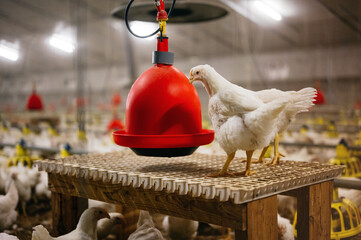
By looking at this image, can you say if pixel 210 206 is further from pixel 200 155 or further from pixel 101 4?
pixel 101 4

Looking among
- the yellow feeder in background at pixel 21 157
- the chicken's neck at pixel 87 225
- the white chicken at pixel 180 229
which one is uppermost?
the yellow feeder in background at pixel 21 157

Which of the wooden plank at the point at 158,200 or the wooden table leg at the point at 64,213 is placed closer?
the wooden plank at the point at 158,200

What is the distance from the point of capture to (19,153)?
108 inches

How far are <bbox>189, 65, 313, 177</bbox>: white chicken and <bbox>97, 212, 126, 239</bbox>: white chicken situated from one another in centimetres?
80

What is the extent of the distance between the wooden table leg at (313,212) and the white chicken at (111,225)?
0.87 meters

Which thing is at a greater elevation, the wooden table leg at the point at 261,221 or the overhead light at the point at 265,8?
the overhead light at the point at 265,8

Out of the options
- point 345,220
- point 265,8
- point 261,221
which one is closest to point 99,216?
point 261,221

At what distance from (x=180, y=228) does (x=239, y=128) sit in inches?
33.7

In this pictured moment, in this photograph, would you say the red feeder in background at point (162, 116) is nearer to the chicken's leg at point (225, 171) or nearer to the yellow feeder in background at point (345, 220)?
the chicken's leg at point (225, 171)

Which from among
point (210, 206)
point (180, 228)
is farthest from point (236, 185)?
point (180, 228)

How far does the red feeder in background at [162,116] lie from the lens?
105 centimetres

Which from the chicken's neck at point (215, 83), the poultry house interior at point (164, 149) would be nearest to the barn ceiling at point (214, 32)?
the poultry house interior at point (164, 149)

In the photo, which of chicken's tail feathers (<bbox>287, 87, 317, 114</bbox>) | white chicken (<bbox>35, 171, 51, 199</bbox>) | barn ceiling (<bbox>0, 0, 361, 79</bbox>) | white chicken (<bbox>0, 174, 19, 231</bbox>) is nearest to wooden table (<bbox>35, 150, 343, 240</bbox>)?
chicken's tail feathers (<bbox>287, 87, 317, 114</bbox>)

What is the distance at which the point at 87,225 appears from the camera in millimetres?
1367
